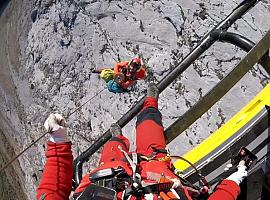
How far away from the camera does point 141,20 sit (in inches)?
176

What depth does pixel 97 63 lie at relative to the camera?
4762 millimetres

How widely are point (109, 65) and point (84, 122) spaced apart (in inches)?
26.7

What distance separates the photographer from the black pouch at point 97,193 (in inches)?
51.0

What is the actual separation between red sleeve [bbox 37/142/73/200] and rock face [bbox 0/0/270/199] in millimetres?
1332

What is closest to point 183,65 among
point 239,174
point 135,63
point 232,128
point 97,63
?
point 232,128

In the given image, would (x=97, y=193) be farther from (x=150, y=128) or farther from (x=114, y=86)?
(x=114, y=86)

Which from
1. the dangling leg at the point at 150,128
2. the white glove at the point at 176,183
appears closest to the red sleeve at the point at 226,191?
the white glove at the point at 176,183

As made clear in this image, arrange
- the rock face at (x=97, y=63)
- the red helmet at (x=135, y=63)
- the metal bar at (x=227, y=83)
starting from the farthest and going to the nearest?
the rock face at (x=97, y=63), the red helmet at (x=135, y=63), the metal bar at (x=227, y=83)

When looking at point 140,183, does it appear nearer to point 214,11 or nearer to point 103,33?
point 214,11

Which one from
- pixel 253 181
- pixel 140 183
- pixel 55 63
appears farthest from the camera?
pixel 55 63

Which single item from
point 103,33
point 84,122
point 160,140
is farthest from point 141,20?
point 160,140

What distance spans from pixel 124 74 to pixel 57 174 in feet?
7.04

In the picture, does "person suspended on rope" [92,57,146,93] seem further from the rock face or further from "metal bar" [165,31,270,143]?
"metal bar" [165,31,270,143]

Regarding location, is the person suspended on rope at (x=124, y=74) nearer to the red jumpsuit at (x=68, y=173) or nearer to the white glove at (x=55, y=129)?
the red jumpsuit at (x=68, y=173)
